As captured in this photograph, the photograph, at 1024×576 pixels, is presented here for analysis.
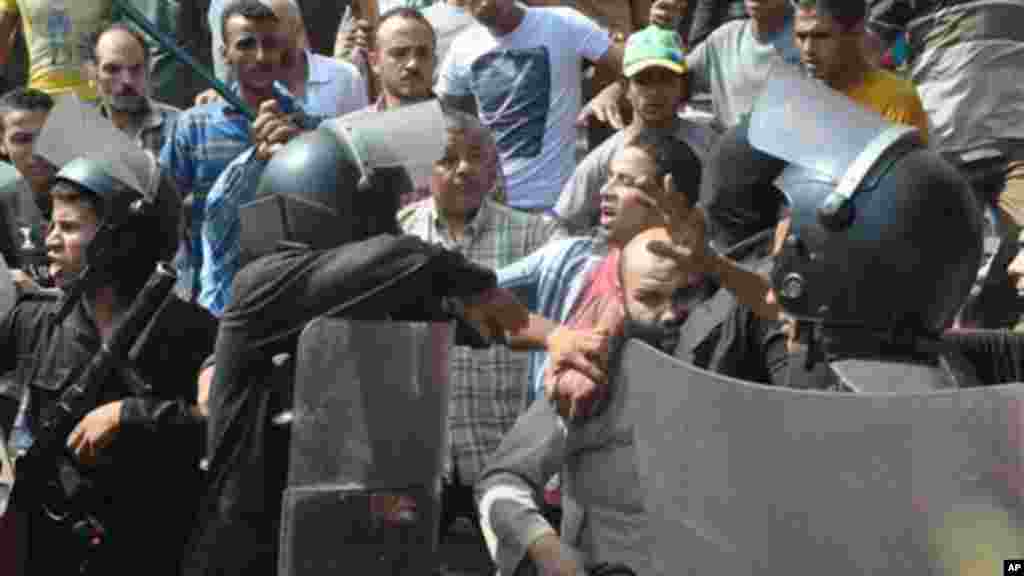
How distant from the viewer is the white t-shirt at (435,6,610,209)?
33.1 ft

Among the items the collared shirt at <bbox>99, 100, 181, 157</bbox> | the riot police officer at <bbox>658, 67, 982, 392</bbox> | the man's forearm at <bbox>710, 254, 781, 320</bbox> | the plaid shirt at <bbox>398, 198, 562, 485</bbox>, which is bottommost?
the collared shirt at <bbox>99, 100, 181, 157</bbox>

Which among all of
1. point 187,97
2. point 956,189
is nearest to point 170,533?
point 956,189

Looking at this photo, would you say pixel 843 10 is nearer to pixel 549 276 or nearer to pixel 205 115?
pixel 549 276

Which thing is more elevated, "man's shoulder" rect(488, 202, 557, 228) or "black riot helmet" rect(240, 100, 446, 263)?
"black riot helmet" rect(240, 100, 446, 263)

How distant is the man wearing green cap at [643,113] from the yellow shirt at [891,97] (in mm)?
1008

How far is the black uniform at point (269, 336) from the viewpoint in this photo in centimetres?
623

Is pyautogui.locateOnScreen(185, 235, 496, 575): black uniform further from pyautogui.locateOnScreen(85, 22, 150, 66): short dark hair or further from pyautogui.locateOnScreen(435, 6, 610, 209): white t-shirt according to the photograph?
pyautogui.locateOnScreen(85, 22, 150, 66): short dark hair

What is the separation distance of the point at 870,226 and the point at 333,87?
5.80 m

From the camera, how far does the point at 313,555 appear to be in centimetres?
616

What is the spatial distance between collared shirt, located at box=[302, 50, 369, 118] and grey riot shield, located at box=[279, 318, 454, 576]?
4117mm

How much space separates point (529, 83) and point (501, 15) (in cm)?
29

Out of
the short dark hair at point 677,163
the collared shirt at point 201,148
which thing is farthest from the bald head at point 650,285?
the collared shirt at point 201,148

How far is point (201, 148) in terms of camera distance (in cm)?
960

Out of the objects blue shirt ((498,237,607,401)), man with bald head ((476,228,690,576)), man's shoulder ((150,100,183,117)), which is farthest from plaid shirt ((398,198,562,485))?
man's shoulder ((150,100,183,117))
